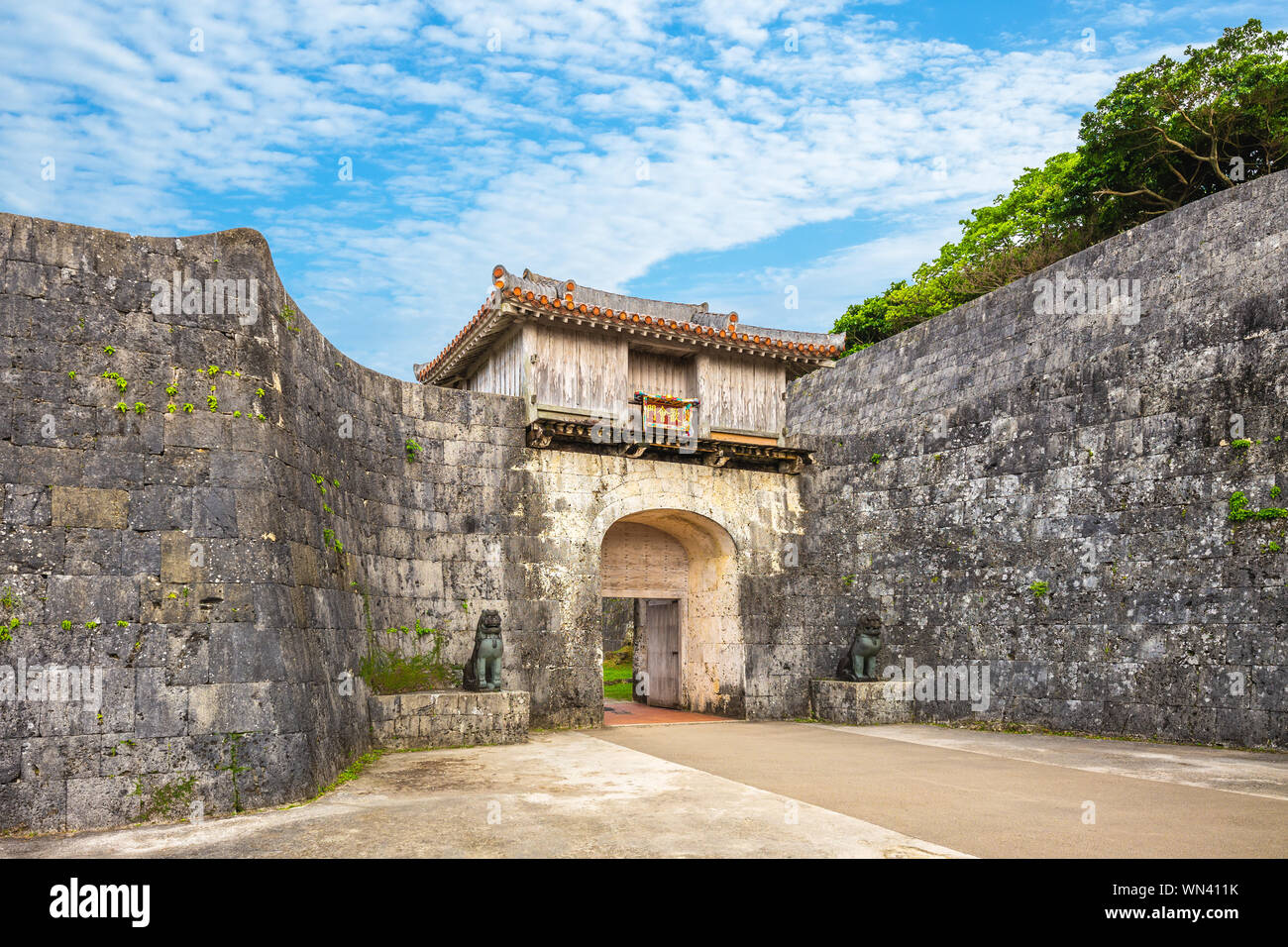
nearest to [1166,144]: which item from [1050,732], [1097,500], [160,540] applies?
[1097,500]

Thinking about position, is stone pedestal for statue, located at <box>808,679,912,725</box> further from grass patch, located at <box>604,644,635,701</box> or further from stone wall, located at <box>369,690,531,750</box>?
grass patch, located at <box>604,644,635,701</box>

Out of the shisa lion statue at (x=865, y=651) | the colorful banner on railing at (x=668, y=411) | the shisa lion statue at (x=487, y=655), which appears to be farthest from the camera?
the colorful banner on railing at (x=668, y=411)

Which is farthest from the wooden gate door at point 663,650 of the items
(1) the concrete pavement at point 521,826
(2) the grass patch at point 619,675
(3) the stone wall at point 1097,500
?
(1) the concrete pavement at point 521,826

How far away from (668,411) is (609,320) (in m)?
2.15

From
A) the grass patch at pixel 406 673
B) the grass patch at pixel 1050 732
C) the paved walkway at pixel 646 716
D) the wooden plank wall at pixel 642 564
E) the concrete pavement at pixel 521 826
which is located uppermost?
the wooden plank wall at pixel 642 564

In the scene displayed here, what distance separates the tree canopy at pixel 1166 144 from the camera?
1864 cm

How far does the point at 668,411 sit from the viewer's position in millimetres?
15211

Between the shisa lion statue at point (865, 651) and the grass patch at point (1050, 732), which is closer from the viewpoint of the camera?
the grass patch at point (1050, 732)

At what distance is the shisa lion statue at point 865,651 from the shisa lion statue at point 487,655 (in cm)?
665

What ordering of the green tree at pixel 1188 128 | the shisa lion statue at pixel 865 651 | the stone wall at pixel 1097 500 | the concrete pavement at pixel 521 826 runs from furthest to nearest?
1. the green tree at pixel 1188 128
2. the shisa lion statue at pixel 865 651
3. the stone wall at pixel 1097 500
4. the concrete pavement at pixel 521 826

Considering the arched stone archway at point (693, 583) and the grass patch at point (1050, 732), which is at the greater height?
the arched stone archway at point (693, 583)

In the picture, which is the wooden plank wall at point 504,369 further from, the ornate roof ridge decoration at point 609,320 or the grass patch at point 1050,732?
the grass patch at point 1050,732

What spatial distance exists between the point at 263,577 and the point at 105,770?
1.91 m

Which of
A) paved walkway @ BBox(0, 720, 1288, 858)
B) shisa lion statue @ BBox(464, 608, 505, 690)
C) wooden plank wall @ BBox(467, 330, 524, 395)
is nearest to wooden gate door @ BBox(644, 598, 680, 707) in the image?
wooden plank wall @ BBox(467, 330, 524, 395)
